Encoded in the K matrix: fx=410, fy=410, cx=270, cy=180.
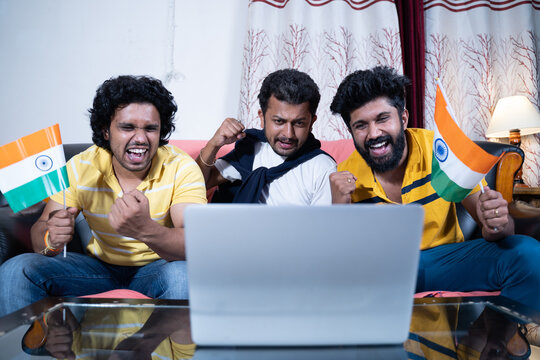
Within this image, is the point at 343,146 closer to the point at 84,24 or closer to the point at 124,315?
the point at 124,315

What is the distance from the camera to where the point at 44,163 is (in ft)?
3.01

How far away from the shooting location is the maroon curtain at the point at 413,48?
2373 millimetres

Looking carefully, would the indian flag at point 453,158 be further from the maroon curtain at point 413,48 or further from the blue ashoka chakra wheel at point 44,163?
the maroon curtain at point 413,48

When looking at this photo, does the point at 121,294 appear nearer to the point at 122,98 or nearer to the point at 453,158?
the point at 122,98

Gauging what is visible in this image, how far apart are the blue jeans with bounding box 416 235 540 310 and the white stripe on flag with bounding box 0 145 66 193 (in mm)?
1054

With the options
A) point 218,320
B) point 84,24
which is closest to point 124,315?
point 218,320

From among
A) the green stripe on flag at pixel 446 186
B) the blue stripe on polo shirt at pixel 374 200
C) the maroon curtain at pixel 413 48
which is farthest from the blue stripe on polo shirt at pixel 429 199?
the maroon curtain at pixel 413 48

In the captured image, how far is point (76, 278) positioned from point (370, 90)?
1087mm

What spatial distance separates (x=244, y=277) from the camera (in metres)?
0.49

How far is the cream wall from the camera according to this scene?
229 centimetres

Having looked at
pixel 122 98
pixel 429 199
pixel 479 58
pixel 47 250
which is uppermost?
pixel 479 58

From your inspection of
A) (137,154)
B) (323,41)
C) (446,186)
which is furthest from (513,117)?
(137,154)

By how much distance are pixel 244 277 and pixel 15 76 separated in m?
2.37

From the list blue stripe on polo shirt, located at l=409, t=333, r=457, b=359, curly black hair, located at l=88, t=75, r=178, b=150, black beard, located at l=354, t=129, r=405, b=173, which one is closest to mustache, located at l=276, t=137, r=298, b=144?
black beard, located at l=354, t=129, r=405, b=173
